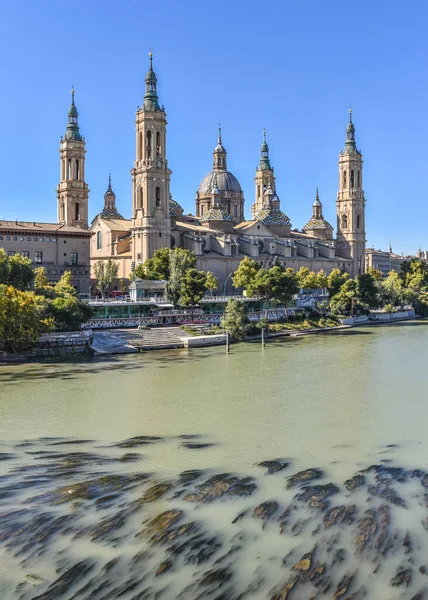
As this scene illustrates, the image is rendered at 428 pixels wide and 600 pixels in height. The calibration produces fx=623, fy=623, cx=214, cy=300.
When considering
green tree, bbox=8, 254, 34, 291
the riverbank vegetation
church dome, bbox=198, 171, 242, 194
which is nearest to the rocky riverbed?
the riverbank vegetation

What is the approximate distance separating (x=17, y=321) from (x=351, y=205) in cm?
7894

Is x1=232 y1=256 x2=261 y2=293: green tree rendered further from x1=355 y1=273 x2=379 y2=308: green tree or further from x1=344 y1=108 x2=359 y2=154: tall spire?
x1=344 y1=108 x2=359 y2=154: tall spire

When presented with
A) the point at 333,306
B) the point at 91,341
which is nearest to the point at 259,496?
the point at 91,341

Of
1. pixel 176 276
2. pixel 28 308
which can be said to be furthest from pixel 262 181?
pixel 28 308

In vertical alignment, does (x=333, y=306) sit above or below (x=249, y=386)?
above

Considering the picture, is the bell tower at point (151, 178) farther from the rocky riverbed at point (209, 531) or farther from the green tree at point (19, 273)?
the rocky riverbed at point (209, 531)

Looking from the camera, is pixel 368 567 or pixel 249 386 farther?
pixel 249 386

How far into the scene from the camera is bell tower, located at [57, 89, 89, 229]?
262 ft

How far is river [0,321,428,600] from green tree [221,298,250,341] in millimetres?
18371

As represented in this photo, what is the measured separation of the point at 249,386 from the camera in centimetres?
3189

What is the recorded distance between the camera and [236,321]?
51.2 meters

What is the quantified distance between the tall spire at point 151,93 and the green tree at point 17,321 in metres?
39.9

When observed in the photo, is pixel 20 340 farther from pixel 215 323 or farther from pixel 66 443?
pixel 215 323

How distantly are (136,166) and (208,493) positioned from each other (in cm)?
6110
